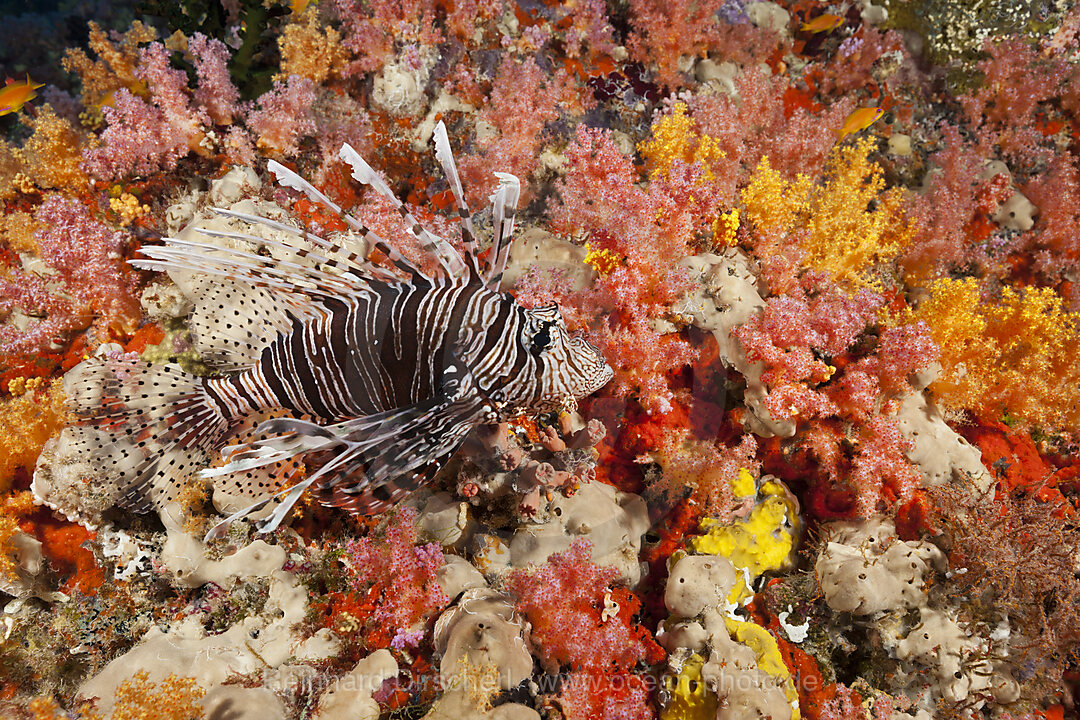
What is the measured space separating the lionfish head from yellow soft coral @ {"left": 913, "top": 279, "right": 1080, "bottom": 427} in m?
2.76

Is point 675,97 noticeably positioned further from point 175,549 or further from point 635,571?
point 175,549

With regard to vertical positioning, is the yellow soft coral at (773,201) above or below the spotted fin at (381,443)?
above

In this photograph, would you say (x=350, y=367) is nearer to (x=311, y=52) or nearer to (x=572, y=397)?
(x=572, y=397)

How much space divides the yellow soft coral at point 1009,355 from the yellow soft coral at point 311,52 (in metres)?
5.09

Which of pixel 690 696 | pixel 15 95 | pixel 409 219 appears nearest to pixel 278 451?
pixel 409 219

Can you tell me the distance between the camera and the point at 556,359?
7.59 feet

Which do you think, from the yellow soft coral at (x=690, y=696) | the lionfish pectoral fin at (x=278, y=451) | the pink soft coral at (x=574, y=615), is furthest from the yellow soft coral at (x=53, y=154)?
Answer: the yellow soft coral at (x=690, y=696)

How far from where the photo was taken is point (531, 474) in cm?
284

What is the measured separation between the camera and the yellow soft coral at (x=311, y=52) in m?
4.71

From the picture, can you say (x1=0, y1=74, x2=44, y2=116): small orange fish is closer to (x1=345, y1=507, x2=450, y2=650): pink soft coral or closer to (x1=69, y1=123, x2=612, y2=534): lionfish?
(x1=69, y1=123, x2=612, y2=534): lionfish

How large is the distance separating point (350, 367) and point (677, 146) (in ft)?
9.81

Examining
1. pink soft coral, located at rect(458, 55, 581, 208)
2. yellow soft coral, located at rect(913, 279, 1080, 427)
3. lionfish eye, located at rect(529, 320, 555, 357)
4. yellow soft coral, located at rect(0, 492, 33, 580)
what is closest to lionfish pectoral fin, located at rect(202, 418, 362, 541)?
lionfish eye, located at rect(529, 320, 555, 357)

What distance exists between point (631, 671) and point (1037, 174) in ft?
18.5

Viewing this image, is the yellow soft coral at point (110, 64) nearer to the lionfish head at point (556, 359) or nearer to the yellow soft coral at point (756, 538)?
the lionfish head at point (556, 359)
